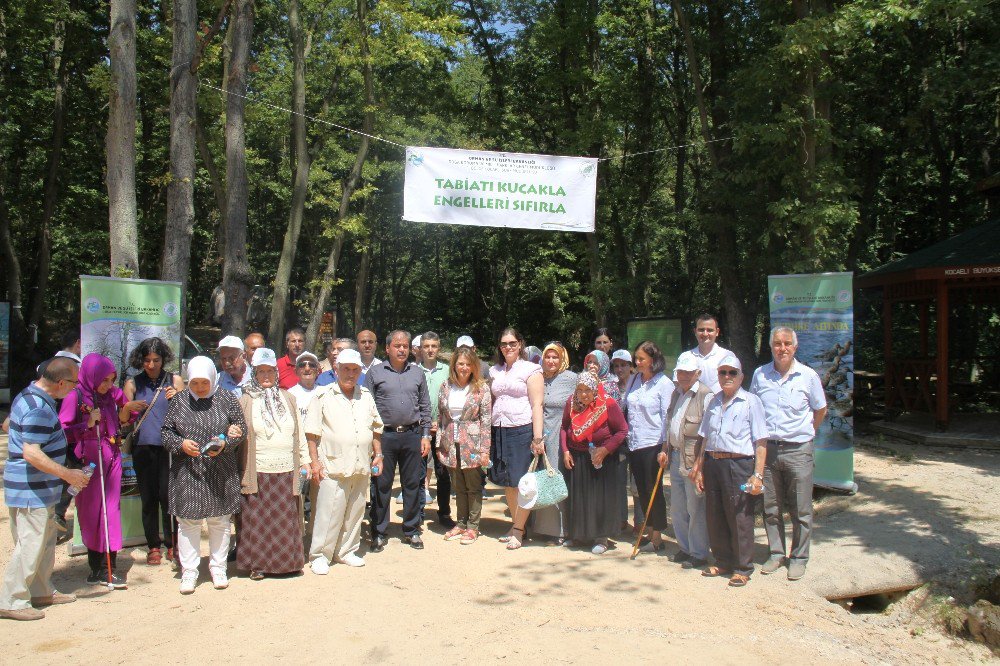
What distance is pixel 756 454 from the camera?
5379 millimetres

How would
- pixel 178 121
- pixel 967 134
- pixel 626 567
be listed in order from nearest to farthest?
pixel 626 567 < pixel 178 121 < pixel 967 134

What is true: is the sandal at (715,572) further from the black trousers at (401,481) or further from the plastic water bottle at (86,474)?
the plastic water bottle at (86,474)

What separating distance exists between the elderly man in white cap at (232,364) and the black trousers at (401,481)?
1239 millimetres

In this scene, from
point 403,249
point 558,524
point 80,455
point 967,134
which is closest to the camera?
point 80,455

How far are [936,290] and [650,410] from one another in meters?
7.37

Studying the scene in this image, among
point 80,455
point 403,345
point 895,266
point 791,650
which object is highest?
point 895,266

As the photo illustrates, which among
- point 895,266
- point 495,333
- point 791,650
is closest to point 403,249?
point 495,333

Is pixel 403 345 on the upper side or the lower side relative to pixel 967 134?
lower

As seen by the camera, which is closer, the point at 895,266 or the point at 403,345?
the point at 403,345

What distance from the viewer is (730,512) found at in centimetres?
545

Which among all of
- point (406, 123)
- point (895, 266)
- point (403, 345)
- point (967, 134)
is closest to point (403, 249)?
point (406, 123)

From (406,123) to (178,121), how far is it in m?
16.1

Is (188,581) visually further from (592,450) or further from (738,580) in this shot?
(738,580)

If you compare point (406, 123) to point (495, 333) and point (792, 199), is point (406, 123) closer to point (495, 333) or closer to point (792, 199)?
point (495, 333)
